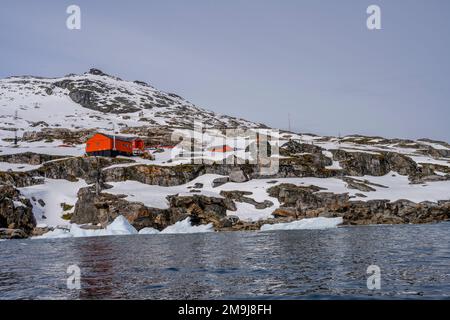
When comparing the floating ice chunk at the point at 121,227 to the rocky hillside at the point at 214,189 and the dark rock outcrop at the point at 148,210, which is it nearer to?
the rocky hillside at the point at 214,189

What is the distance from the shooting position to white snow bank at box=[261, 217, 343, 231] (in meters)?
72.2

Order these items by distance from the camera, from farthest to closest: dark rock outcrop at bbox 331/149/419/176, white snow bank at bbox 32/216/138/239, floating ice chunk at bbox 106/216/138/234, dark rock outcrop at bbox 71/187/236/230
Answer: dark rock outcrop at bbox 331/149/419/176
dark rock outcrop at bbox 71/187/236/230
floating ice chunk at bbox 106/216/138/234
white snow bank at bbox 32/216/138/239

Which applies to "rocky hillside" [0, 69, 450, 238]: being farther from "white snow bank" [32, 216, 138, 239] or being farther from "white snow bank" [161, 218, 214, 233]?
"white snow bank" [32, 216, 138, 239]

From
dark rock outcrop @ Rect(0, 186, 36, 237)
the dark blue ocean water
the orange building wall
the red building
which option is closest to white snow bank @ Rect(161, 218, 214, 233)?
dark rock outcrop @ Rect(0, 186, 36, 237)

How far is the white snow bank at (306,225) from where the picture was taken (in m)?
72.2

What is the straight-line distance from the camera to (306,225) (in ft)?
238

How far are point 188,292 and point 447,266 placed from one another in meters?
15.4

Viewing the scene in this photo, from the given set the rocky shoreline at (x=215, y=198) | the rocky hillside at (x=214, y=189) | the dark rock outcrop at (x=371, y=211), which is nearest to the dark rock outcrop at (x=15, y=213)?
the rocky shoreline at (x=215, y=198)

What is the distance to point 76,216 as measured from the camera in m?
83.1
